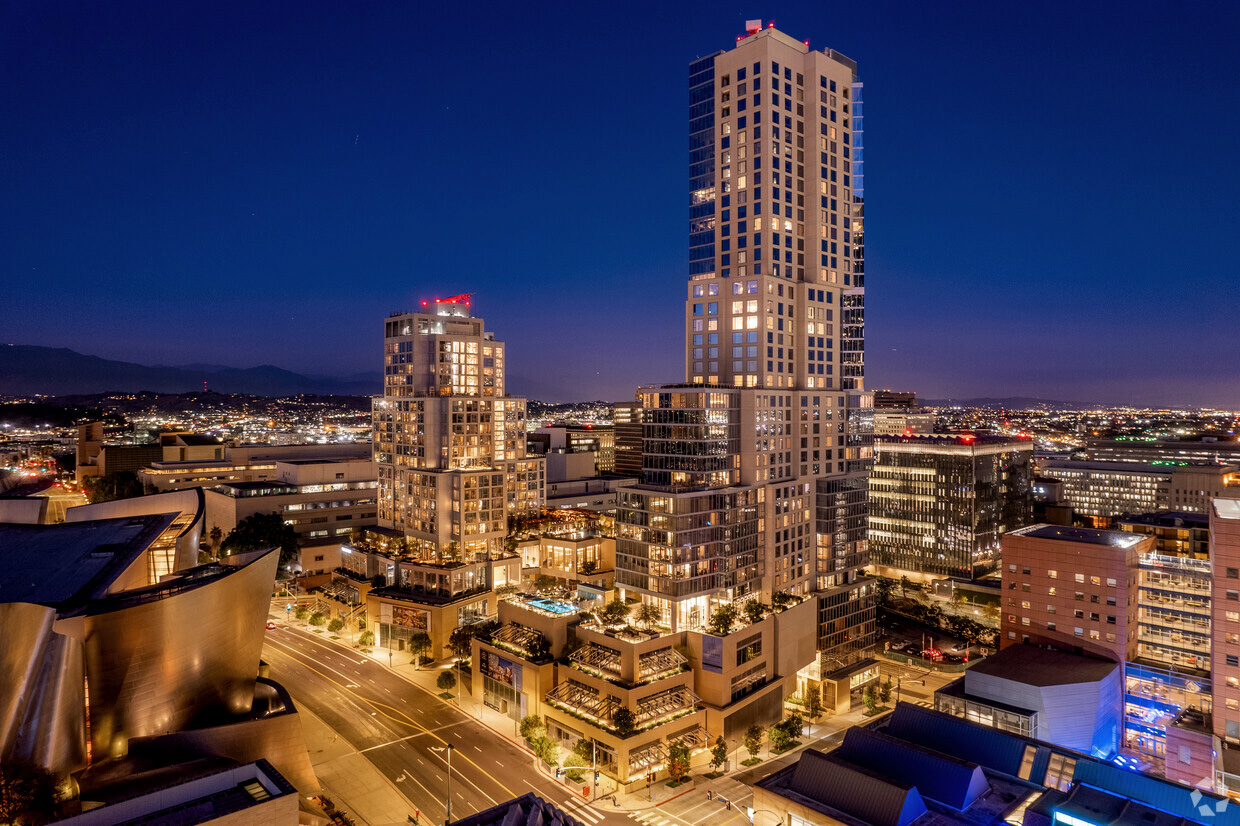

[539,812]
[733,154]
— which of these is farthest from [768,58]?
[539,812]

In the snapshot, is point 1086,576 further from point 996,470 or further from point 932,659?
point 996,470

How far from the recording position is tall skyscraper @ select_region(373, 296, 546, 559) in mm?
110812

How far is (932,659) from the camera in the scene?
9375 centimetres

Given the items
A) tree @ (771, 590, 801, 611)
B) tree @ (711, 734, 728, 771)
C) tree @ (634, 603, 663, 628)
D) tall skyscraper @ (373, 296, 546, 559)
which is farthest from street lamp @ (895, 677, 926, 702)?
tall skyscraper @ (373, 296, 546, 559)

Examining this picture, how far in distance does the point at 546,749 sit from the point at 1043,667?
174ft

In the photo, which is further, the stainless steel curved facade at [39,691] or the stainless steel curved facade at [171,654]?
the stainless steel curved facade at [171,654]

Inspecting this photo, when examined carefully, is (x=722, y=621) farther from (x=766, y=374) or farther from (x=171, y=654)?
(x=171, y=654)

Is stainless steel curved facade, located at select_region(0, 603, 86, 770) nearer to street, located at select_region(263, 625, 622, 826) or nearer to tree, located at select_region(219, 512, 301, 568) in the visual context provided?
street, located at select_region(263, 625, 622, 826)

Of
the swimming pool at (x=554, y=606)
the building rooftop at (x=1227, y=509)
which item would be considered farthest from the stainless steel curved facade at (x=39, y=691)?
the building rooftop at (x=1227, y=509)

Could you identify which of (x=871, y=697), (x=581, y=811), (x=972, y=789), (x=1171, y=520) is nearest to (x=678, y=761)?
(x=581, y=811)

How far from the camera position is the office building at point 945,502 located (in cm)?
13350

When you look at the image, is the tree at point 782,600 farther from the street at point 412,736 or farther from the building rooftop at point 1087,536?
the street at point 412,736

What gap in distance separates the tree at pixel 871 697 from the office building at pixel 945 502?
184 feet

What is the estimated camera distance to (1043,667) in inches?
2837
